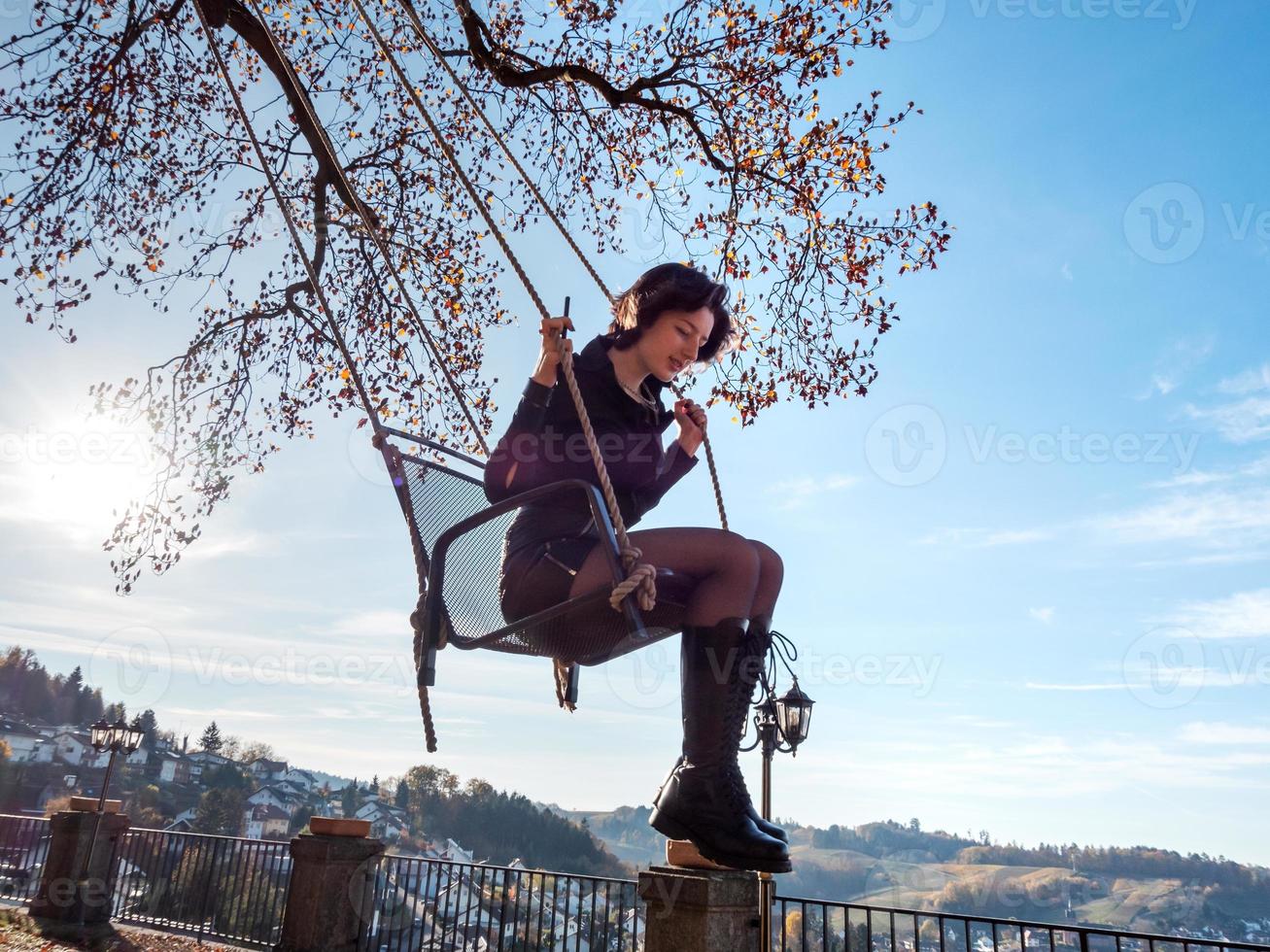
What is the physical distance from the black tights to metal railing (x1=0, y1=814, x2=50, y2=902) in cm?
1351

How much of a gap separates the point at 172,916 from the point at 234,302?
7.50 metres

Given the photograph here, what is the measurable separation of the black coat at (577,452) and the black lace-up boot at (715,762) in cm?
36

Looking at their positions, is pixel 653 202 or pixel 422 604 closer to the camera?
pixel 422 604

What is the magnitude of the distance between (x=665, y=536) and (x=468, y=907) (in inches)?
305

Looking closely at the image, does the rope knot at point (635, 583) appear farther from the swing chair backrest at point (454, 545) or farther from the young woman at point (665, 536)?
the swing chair backrest at point (454, 545)

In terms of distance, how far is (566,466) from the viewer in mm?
1709

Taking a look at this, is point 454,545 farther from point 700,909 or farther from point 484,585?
point 700,909

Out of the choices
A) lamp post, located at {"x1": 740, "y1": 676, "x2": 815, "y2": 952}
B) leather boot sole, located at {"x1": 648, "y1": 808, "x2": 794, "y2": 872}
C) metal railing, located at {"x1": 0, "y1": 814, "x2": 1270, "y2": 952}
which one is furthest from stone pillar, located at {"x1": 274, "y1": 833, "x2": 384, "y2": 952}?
leather boot sole, located at {"x1": 648, "y1": 808, "x2": 794, "y2": 872}

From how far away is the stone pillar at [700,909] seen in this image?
2518 millimetres

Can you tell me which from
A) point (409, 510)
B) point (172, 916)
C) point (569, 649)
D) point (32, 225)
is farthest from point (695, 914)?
point (172, 916)

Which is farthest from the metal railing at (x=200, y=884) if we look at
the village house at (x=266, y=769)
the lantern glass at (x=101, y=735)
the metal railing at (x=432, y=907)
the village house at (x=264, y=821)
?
the village house at (x=266, y=769)

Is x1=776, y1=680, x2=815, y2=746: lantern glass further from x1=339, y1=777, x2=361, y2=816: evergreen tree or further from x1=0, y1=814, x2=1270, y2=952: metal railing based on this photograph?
x1=339, y1=777, x2=361, y2=816: evergreen tree

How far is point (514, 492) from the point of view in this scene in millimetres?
1778

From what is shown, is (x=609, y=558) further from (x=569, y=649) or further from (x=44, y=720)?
(x=44, y=720)
